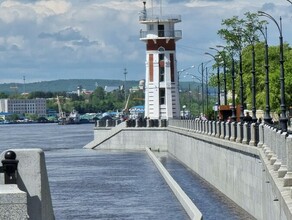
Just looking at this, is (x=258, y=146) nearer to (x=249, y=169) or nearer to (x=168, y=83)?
(x=249, y=169)

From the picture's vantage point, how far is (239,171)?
151 feet

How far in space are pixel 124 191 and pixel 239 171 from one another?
876 inches

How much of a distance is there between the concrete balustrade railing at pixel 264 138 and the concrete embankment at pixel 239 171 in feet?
0.77

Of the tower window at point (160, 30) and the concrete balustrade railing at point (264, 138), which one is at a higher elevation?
the tower window at point (160, 30)

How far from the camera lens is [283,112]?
4347 cm

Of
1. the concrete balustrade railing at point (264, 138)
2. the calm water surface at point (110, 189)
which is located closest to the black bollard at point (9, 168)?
the concrete balustrade railing at point (264, 138)

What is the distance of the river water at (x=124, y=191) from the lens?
5031 cm

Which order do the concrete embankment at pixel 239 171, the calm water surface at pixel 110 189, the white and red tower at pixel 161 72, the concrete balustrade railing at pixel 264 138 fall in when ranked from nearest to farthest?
1. the concrete balustrade railing at pixel 264 138
2. the concrete embankment at pixel 239 171
3. the calm water surface at pixel 110 189
4. the white and red tower at pixel 161 72

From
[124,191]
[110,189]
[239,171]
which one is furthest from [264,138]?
[110,189]

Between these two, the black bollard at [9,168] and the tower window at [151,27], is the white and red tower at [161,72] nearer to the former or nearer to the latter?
the tower window at [151,27]

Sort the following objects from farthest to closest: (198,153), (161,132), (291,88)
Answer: (161,132) < (291,88) < (198,153)

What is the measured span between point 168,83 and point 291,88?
40069 millimetres

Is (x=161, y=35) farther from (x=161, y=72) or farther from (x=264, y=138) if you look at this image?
(x=264, y=138)

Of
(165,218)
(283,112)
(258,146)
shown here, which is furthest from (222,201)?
(258,146)
